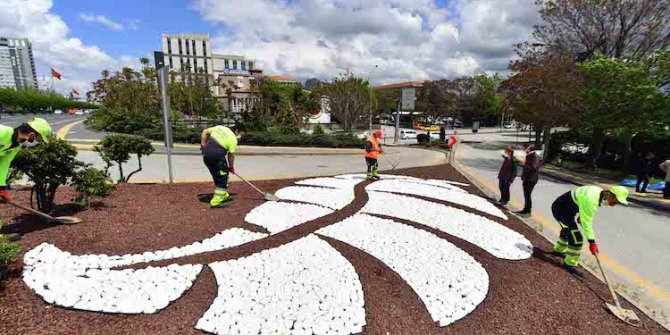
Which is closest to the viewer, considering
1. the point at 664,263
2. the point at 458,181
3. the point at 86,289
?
the point at 86,289

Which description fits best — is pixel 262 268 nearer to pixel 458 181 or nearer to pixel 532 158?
pixel 532 158

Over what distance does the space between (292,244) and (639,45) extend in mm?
20353

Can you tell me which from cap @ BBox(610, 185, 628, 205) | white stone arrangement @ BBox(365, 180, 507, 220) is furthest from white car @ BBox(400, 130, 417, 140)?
cap @ BBox(610, 185, 628, 205)

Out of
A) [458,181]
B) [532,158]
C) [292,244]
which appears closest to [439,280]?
[292,244]

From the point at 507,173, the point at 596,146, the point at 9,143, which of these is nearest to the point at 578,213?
the point at 507,173

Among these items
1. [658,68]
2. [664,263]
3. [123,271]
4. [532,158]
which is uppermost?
[658,68]

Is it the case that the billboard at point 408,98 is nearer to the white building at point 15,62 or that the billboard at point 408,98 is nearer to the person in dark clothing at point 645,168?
the person in dark clothing at point 645,168

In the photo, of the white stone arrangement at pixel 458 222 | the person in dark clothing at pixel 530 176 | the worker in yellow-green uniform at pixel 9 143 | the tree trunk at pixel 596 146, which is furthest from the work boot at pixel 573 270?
the tree trunk at pixel 596 146

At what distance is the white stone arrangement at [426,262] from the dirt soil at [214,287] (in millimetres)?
131

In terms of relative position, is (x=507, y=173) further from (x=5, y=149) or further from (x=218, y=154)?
(x=5, y=149)

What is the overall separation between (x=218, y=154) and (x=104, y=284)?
307 cm

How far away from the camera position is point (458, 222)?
5.92 meters

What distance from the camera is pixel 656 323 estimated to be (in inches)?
131

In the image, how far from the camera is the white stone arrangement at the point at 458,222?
492cm
